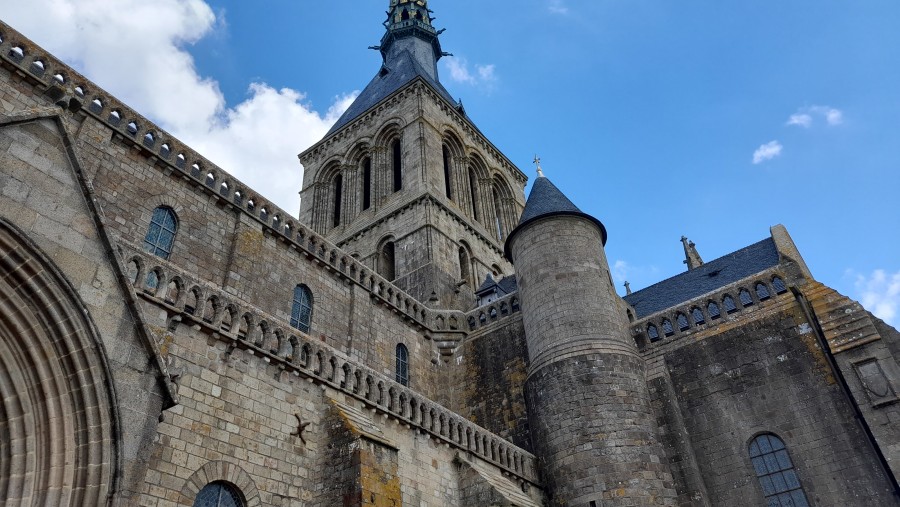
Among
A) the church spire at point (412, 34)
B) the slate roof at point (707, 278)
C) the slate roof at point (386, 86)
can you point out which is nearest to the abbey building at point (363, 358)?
the slate roof at point (707, 278)

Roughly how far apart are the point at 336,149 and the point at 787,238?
21.0m

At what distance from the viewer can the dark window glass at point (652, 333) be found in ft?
55.5

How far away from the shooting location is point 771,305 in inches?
608

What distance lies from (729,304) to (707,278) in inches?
136

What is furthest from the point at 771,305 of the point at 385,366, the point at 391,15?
the point at 391,15

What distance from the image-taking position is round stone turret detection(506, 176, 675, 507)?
14180mm

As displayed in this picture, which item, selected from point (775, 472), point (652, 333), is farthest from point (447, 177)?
point (775, 472)

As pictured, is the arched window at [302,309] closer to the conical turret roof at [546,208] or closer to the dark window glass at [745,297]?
the conical turret roof at [546,208]

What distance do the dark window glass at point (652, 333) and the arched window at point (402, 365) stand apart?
22.9 feet

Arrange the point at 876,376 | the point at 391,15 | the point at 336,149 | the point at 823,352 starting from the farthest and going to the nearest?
1. the point at 391,15
2. the point at 336,149
3. the point at 823,352
4. the point at 876,376

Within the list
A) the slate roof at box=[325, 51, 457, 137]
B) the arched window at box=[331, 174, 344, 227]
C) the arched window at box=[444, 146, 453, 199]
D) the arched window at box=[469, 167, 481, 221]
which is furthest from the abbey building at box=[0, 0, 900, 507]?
the slate roof at box=[325, 51, 457, 137]

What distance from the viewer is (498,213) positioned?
31.7 meters

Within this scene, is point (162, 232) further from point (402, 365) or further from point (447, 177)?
point (447, 177)

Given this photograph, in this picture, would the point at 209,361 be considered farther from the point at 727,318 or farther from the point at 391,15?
the point at 391,15
